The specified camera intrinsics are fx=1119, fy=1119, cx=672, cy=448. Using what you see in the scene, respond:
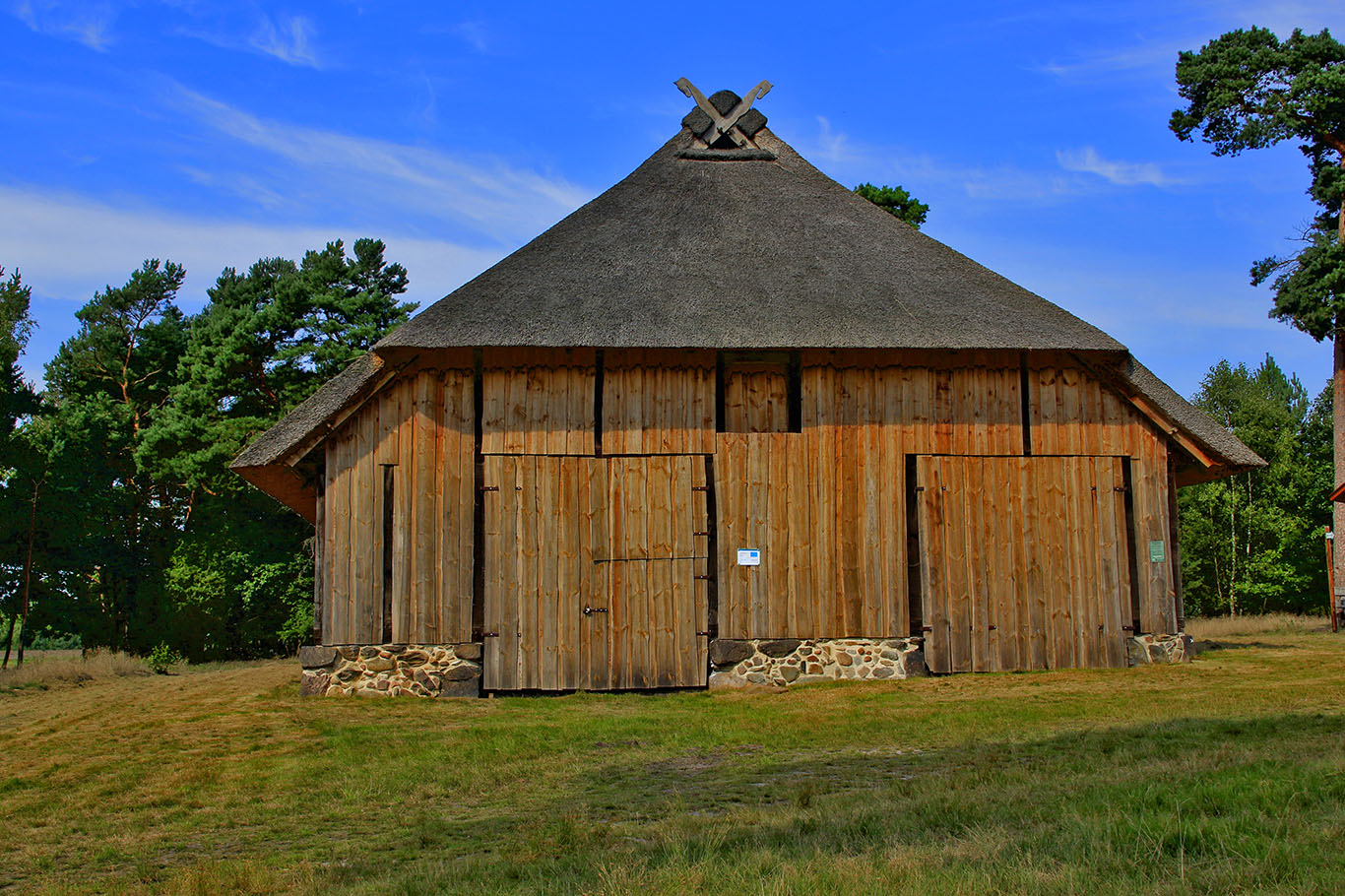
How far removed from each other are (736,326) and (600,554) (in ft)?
11.6

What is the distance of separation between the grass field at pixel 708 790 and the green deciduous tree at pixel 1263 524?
27452mm

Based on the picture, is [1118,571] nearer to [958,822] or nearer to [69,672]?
[958,822]

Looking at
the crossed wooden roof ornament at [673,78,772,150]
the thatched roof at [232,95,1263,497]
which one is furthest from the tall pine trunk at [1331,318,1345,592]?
the crossed wooden roof ornament at [673,78,772,150]

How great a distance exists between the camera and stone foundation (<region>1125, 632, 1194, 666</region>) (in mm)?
15773

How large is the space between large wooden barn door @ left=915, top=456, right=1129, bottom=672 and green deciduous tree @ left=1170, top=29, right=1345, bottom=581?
1551 centimetres

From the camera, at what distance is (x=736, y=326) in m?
14.9

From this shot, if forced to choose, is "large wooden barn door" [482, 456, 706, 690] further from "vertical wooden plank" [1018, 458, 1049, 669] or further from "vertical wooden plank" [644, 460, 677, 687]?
"vertical wooden plank" [1018, 458, 1049, 669]

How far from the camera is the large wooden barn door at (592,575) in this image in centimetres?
1491

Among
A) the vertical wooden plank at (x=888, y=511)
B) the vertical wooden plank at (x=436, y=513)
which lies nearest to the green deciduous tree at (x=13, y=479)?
the vertical wooden plank at (x=436, y=513)

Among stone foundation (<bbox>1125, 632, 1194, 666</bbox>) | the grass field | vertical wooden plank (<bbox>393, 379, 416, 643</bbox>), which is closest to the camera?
the grass field

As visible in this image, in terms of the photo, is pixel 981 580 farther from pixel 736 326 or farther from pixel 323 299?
pixel 323 299

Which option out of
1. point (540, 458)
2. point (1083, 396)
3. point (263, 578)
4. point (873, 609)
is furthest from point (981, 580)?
point (263, 578)

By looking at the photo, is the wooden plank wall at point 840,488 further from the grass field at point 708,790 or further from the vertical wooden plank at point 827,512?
the grass field at point 708,790

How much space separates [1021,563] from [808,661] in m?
3.31
